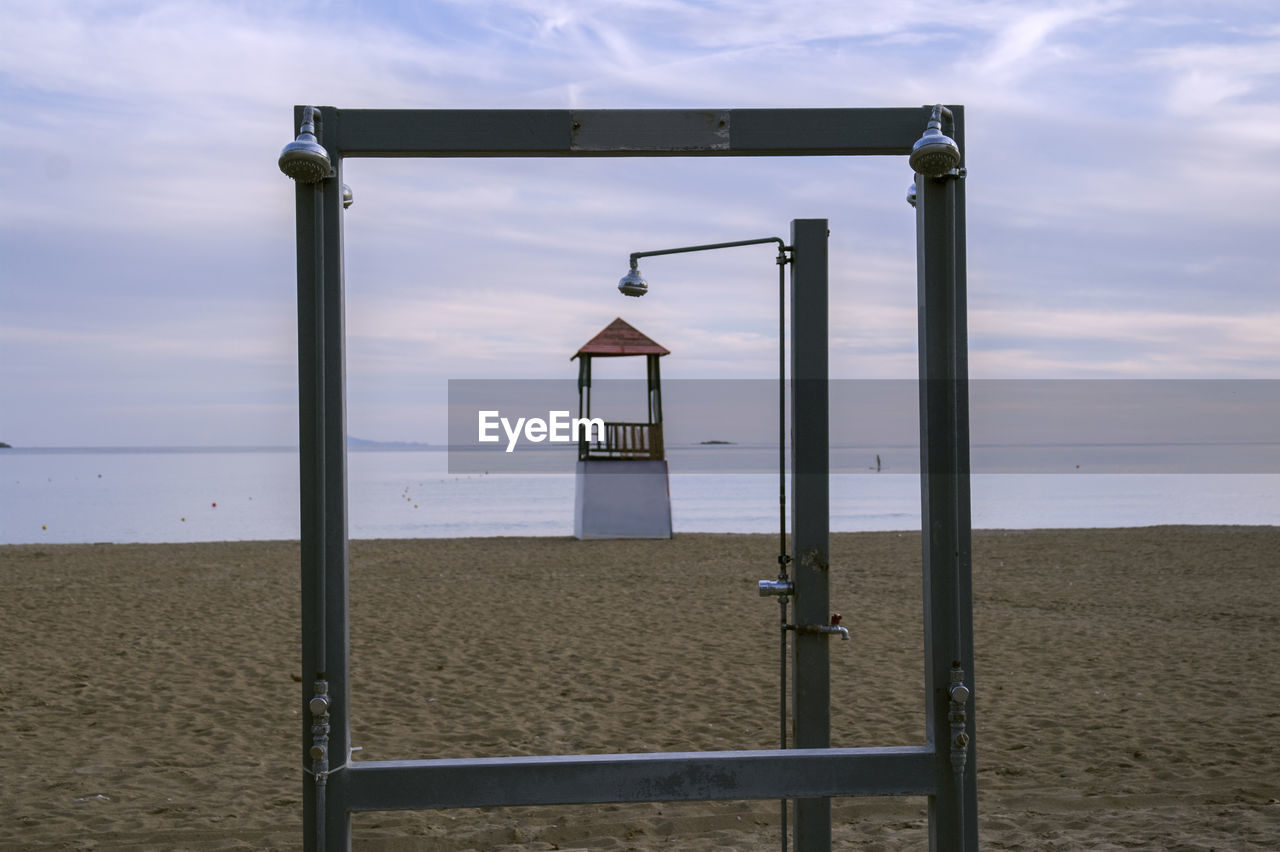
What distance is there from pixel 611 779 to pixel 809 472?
0.97m

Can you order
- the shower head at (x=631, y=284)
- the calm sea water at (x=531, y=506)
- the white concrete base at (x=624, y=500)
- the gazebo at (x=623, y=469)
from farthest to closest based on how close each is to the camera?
the calm sea water at (x=531, y=506) → the white concrete base at (x=624, y=500) → the gazebo at (x=623, y=469) → the shower head at (x=631, y=284)

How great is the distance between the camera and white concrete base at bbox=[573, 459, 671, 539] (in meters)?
20.2

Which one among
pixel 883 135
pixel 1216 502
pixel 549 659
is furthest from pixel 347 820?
pixel 1216 502

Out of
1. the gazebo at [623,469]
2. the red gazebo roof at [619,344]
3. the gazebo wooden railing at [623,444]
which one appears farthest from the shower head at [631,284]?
the gazebo wooden railing at [623,444]

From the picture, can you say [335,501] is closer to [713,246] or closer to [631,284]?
[713,246]

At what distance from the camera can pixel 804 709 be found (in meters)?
2.71

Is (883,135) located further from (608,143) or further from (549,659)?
(549,659)

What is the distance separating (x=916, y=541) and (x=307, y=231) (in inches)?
709

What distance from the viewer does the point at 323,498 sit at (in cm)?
242

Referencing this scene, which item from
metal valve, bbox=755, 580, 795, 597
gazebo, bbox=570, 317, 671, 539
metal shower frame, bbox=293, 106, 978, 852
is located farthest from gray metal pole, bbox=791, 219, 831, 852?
gazebo, bbox=570, 317, 671, 539

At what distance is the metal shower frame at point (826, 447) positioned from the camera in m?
2.41

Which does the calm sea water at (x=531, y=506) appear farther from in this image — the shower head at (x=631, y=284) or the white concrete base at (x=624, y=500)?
the shower head at (x=631, y=284)

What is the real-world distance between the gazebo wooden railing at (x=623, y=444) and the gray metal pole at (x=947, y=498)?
57.0ft

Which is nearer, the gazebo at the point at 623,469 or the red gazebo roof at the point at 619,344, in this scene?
the red gazebo roof at the point at 619,344
